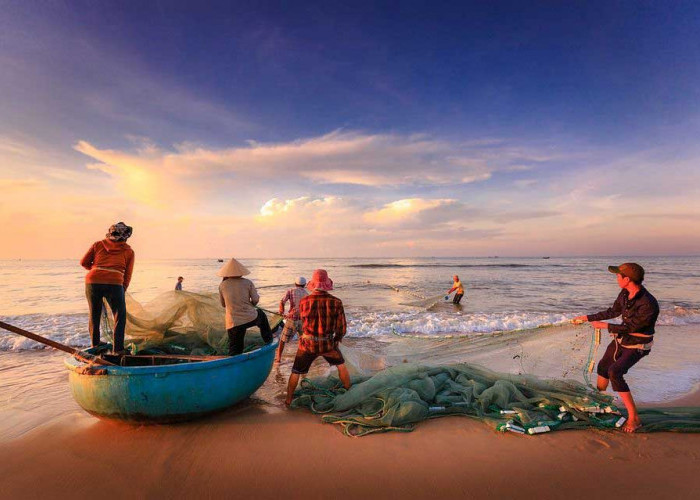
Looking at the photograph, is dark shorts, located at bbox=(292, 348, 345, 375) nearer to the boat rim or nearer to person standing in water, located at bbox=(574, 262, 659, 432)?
the boat rim

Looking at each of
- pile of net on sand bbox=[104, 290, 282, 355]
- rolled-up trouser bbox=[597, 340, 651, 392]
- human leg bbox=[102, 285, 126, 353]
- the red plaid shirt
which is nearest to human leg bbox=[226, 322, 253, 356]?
pile of net on sand bbox=[104, 290, 282, 355]

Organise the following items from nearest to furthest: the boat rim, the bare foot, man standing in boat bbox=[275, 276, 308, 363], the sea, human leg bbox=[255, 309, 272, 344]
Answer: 1. the boat rim
2. the bare foot
3. human leg bbox=[255, 309, 272, 344]
4. the sea
5. man standing in boat bbox=[275, 276, 308, 363]

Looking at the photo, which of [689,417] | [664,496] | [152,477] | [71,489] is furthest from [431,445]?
[71,489]

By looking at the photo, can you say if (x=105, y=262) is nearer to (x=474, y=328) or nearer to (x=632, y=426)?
(x=632, y=426)

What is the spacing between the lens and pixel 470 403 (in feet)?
14.8

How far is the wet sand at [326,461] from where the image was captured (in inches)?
126

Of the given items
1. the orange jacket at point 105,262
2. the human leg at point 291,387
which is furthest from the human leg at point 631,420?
the orange jacket at point 105,262

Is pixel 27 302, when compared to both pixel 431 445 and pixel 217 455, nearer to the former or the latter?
pixel 217 455

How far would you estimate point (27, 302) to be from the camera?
685 inches

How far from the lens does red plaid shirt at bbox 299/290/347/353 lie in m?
4.61

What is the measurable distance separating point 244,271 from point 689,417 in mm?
5705

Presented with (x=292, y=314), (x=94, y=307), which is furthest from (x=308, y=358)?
(x=94, y=307)

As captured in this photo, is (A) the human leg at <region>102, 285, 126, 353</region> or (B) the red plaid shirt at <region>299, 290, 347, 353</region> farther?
(A) the human leg at <region>102, 285, 126, 353</region>

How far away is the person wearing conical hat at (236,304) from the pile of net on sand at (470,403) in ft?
3.76
